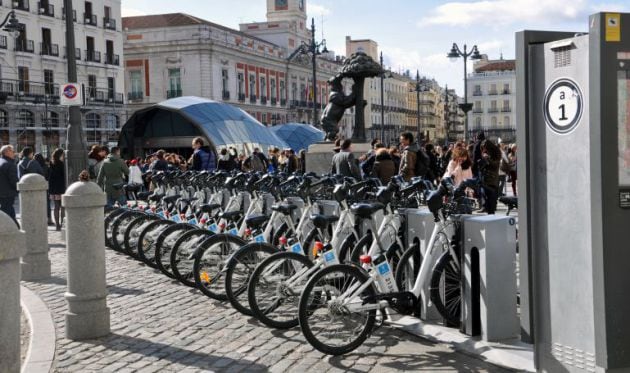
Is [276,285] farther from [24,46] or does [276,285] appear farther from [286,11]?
[286,11]

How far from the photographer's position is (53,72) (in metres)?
51.6

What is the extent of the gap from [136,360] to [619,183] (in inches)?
147

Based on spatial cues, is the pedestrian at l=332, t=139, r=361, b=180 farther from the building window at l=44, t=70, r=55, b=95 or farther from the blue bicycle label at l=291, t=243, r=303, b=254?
the building window at l=44, t=70, r=55, b=95

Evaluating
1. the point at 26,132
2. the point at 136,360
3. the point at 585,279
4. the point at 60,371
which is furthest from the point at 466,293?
the point at 26,132

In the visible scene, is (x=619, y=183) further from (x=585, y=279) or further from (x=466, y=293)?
(x=466, y=293)

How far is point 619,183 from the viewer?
4254 millimetres

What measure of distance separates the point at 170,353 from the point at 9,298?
2356 mm

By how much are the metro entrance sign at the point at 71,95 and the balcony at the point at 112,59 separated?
150 feet

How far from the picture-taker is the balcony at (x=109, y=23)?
2256 inches

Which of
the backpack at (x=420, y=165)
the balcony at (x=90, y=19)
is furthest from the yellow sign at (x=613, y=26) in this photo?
the balcony at (x=90, y=19)

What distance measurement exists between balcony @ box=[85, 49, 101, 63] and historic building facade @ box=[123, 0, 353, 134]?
23.6 feet

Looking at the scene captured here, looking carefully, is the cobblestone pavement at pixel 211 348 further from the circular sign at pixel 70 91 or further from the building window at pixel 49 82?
the building window at pixel 49 82

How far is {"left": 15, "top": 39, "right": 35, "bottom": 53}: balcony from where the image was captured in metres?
48.5

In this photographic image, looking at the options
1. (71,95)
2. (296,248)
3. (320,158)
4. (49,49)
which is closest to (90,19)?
(49,49)
